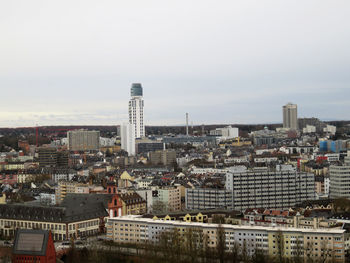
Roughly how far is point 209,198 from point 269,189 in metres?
2.79

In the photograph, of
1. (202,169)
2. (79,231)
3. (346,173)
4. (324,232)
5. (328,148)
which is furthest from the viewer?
(328,148)

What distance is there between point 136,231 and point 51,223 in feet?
13.2

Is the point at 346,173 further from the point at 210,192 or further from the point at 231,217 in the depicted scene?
the point at 231,217

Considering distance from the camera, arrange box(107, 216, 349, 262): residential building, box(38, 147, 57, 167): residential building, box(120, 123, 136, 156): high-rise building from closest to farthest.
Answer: box(107, 216, 349, 262): residential building < box(38, 147, 57, 167): residential building < box(120, 123, 136, 156): high-rise building

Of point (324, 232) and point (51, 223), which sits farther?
point (51, 223)

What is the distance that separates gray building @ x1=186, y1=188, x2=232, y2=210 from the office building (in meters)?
51.4

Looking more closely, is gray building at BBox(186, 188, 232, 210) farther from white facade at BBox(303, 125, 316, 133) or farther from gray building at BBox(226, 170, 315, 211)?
white facade at BBox(303, 125, 316, 133)

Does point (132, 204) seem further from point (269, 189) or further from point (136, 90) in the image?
point (136, 90)

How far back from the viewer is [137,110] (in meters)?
90.1

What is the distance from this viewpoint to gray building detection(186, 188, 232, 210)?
30.2 m

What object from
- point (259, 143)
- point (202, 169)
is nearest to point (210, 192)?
point (202, 169)

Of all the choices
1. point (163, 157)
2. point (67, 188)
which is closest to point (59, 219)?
point (67, 188)

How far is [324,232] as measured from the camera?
814 inches

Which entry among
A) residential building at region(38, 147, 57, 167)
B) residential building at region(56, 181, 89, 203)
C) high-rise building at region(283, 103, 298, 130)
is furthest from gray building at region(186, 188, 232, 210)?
high-rise building at region(283, 103, 298, 130)
